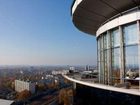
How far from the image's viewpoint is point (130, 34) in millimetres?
13648

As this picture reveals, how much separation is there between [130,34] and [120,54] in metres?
1.64

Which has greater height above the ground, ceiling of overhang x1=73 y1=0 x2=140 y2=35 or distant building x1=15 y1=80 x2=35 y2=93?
ceiling of overhang x1=73 y1=0 x2=140 y2=35

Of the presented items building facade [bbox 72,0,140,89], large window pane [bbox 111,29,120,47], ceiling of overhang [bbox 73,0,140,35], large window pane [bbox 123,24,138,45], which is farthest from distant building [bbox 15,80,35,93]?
large window pane [bbox 123,24,138,45]

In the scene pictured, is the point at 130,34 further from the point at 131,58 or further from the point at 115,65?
the point at 115,65

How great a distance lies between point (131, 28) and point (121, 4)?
1.73m

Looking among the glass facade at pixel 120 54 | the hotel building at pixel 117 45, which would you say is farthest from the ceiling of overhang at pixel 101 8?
the glass facade at pixel 120 54

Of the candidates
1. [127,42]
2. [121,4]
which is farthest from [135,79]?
[121,4]

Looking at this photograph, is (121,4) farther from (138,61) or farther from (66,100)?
(66,100)

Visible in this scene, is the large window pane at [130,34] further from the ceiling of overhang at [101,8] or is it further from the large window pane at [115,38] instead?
the ceiling of overhang at [101,8]

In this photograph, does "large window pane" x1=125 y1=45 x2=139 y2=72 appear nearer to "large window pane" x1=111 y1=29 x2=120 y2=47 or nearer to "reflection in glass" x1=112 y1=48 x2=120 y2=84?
"reflection in glass" x1=112 y1=48 x2=120 y2=84

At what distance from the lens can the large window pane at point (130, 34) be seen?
13.3m

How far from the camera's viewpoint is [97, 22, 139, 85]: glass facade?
13.3 m

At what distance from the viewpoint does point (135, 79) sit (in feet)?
42.0

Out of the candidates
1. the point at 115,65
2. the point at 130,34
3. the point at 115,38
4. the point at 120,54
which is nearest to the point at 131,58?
the point at 120,54
